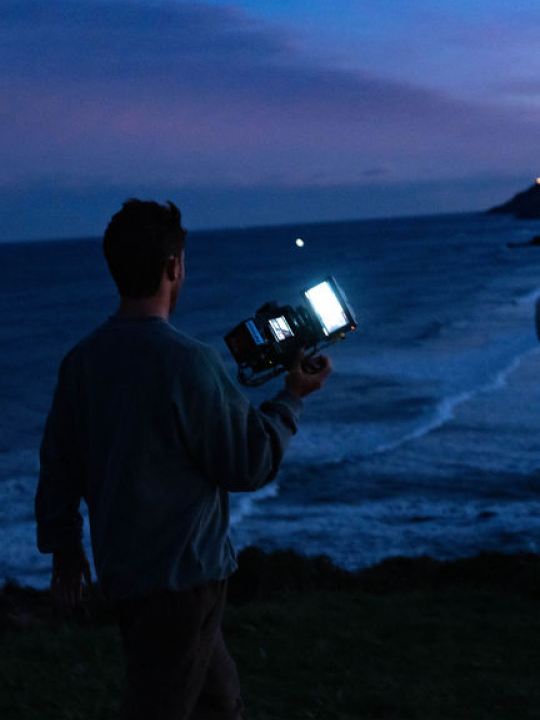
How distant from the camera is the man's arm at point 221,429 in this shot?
2.35m

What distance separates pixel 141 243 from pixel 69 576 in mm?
893

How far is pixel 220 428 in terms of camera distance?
235cm

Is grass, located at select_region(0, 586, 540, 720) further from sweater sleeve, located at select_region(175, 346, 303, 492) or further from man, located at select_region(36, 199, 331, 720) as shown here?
sweater sleeve, located at select_region(175, 346, 303, 492)

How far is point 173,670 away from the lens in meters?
2.41

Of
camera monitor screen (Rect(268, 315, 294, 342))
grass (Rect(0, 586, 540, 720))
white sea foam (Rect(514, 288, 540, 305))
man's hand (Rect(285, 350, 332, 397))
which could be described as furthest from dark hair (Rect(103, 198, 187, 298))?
white sea foam (Rect(514, 288, 540, 305))

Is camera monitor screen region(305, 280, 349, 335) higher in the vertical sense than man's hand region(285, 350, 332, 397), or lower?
higher

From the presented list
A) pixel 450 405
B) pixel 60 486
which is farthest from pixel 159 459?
pixel 450 405

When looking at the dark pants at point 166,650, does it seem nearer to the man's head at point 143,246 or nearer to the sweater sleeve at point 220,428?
the sweater sleeve at point 220,428

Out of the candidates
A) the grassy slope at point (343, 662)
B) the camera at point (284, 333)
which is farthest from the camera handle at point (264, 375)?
the grassy slope at point (343, 662)

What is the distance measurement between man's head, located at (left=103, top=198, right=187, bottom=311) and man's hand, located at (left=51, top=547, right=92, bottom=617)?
2.27 feet

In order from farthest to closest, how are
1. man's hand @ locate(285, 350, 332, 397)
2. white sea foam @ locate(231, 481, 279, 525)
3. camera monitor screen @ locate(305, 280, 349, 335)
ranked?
white sea foam @ locate(231, 481, 279, 525) < camera monitor screen @ locate(305, 280, 349, 335) < man's hand @ locate(285, 350, 332, 397)

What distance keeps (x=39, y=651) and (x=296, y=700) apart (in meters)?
1.93

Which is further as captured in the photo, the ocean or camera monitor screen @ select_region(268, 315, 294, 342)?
the ocean

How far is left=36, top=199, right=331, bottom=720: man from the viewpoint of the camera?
2363 mm
